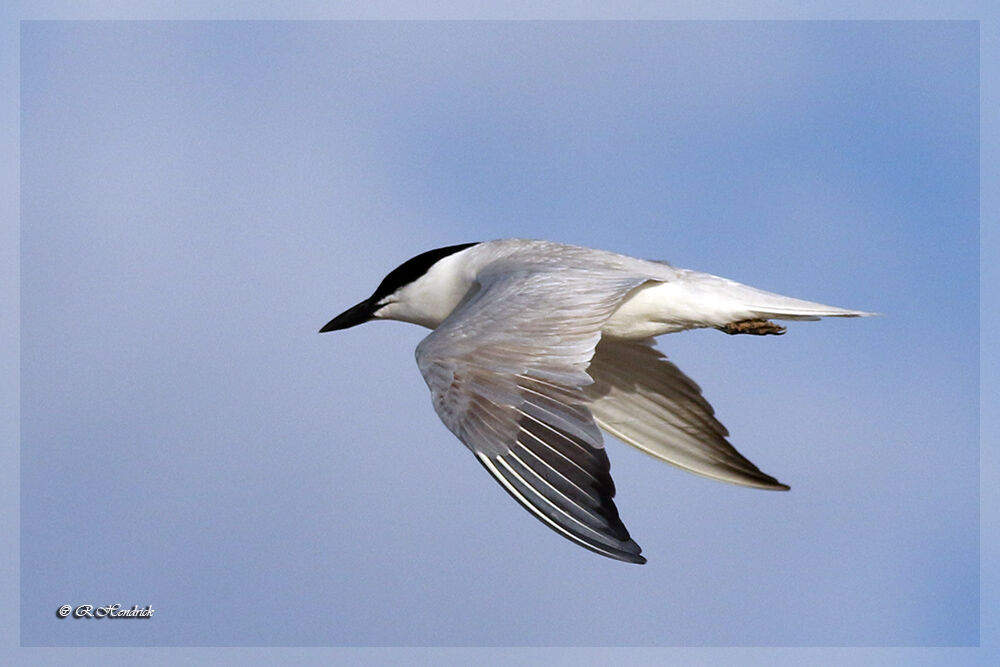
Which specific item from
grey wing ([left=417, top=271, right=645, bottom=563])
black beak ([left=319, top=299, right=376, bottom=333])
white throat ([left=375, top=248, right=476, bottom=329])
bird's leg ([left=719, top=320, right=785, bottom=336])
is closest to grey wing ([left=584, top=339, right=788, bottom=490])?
bird's leg ([left=719, top=320, right=785, bottom=336])

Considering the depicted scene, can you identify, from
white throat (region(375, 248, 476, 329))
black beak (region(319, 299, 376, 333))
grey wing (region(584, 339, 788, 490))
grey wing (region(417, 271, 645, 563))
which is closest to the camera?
grey wing (region(417, 271, 645, 563))

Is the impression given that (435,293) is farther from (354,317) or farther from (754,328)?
(754,328)

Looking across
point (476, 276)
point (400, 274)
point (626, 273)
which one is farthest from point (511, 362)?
point (400, 274)

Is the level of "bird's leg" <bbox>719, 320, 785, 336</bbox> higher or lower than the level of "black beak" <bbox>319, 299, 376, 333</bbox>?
higher

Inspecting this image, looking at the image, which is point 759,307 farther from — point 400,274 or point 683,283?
point 400,274

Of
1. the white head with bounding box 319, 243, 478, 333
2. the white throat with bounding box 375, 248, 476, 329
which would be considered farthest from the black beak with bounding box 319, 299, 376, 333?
the white throat with bounding box 375, 248, 476, 329

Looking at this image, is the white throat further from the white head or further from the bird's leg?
the bird's leg

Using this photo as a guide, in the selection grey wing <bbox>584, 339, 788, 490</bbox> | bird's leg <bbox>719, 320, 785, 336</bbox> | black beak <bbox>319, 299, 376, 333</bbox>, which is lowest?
grey wing <bbox>584, 339, 788, 490</bbox>

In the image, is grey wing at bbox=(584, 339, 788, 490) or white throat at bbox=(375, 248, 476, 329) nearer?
grey wing at bbox=(584, 339, 788, 490)

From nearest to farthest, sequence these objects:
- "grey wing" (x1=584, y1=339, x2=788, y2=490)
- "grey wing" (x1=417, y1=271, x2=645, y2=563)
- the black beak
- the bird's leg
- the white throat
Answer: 1. "grey wing" (x1=417, y1=271, x2=645, y2=563)
2. the bird's leg
3. "grey wing" (x1=584, y1=339, x2=788, y2=490)
4. the white throat
5. the black beak
